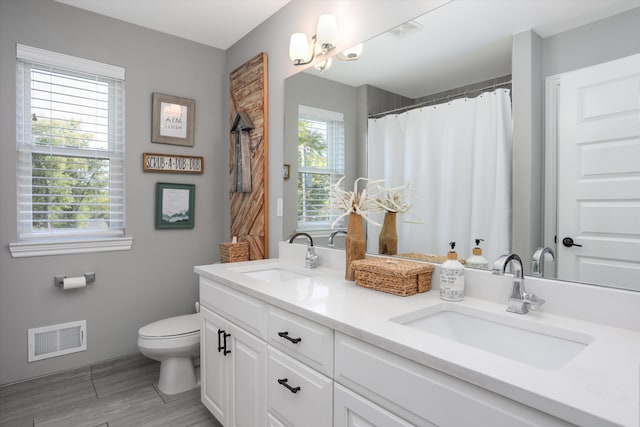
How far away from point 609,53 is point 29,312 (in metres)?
3.26

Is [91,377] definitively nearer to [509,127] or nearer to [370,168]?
[370,168]

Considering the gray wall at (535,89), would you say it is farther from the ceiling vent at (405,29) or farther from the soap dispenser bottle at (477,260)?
the ceiling vent at (405,29)

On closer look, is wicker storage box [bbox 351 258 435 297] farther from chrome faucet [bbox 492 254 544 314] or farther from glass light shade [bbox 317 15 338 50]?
glass light shade [bbox 317 15 338 50]

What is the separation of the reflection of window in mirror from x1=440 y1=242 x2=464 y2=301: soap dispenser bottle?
81 cm

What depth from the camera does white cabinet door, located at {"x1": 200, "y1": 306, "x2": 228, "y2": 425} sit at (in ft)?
5.96

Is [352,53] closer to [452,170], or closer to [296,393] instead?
[452,170]

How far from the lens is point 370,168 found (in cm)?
186

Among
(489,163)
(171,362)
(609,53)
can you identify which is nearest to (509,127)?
(489,163)

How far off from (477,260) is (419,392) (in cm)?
69

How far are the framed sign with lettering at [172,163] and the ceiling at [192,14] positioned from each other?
0.97 m

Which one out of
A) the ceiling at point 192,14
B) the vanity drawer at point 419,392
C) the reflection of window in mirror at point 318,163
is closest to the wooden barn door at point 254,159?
the ceiling at point 192,14

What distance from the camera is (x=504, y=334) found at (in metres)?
1.13

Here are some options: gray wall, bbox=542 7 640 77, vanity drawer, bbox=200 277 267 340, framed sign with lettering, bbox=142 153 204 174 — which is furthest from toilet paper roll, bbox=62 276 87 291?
gray wall, bbox=542 7 640 77

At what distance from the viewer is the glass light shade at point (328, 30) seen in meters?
1.96
